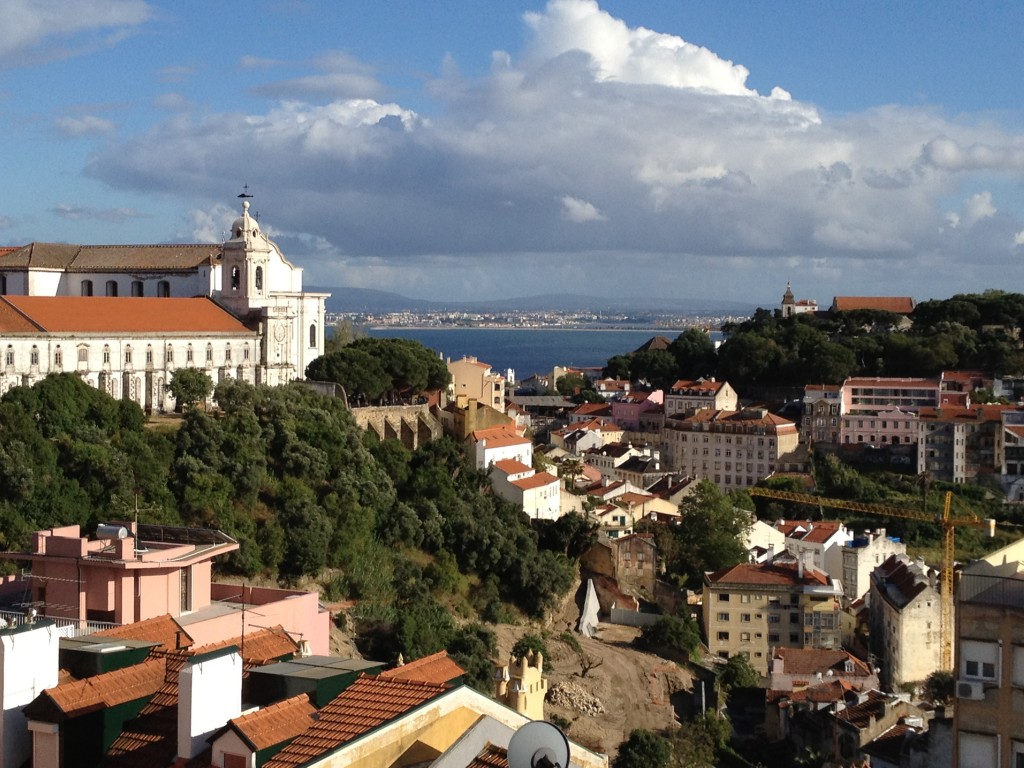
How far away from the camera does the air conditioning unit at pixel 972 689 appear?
7.43 meters

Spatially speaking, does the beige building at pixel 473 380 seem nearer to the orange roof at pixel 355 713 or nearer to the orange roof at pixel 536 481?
the orange roof at pixel 536 481

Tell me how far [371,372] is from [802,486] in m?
20.5

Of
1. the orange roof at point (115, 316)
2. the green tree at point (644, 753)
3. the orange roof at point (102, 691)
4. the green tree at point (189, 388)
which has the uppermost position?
the orange roof at point (115, 316)

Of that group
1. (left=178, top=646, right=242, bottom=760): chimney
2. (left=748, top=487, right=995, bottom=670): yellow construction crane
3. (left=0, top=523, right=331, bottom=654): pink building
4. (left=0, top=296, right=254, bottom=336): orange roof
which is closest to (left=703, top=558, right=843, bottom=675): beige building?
(left=748, top=487, right=995, bottom=670): yellow construction crane

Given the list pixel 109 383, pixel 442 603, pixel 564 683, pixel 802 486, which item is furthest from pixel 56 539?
pixel 802 486

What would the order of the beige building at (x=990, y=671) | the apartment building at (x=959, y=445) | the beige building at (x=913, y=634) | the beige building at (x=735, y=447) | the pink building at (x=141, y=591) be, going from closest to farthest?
the beige building at (x=990, y=671) < the pink building at (x=141, y=591) < the beige building at (x=913, y=634) < the apartment building at (x=959, y=445) < the beige building at (x=735, y=447)

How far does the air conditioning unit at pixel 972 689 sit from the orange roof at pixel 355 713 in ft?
9.38

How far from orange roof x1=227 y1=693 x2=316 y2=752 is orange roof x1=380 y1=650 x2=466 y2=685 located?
54cm

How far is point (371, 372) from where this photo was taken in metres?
41.6

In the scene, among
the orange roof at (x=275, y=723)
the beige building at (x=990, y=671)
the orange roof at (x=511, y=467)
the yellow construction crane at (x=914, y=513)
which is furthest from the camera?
the yellow construction crane at (x=914, y=513)

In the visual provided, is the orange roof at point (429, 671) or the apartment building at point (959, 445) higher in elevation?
the orange roof at point (429, 671)

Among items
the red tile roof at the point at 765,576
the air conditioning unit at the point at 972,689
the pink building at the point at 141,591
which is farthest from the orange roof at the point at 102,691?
the red tile roof at the point at 765,576

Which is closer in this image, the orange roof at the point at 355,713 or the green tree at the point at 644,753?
the orange roof at the point at 355,713

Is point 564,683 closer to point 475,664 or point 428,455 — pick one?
point 475,664
